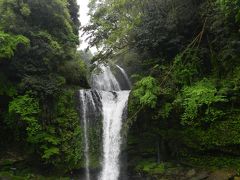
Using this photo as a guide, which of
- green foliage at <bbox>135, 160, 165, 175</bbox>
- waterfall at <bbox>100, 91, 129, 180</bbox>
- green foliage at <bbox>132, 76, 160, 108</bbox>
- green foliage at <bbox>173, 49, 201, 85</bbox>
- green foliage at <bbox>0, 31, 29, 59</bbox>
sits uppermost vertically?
green foliage at <bbox>0, 31, 29, 59</bbox>

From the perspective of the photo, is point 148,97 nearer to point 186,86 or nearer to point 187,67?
point 186,86

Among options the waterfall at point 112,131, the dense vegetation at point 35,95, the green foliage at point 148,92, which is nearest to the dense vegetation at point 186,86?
the green foliage at point 148,92

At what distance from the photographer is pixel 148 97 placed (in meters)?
14.5

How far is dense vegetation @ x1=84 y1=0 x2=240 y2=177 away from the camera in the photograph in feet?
44.6

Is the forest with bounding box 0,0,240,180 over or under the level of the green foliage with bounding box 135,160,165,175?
over

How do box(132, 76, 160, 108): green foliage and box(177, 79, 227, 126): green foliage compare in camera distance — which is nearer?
box(177, 79, 227, 126): green foliage

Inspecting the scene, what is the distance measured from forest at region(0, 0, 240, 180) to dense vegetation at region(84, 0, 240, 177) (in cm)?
4

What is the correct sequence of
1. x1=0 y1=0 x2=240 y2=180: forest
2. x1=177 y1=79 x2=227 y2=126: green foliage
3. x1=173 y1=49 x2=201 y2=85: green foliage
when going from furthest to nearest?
x1=173 y1=49 x2=201 y2=85: green foliage < x1=0 y1=0 x2=240 y2=180: forest < x1=177 y1=79 x2=227 y2=126: green foliage

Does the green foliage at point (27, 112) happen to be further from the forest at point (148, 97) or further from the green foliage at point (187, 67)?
the green foliage at point (187, 67)

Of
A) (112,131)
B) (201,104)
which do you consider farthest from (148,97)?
(112,131)

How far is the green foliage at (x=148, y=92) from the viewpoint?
1441cm

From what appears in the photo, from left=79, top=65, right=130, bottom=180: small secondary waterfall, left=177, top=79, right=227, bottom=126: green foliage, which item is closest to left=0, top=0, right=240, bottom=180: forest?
left=177, top=79, right=227, bottom=126: green foliage

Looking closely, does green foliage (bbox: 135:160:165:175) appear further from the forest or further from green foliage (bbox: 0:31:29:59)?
green foliage (bbox: 0:31:29:59)

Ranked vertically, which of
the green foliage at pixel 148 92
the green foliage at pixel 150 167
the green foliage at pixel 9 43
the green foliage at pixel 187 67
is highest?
the green foliage at pixel 9 43
